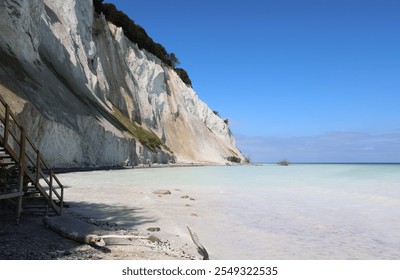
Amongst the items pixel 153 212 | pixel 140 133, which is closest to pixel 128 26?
pixel 140 133

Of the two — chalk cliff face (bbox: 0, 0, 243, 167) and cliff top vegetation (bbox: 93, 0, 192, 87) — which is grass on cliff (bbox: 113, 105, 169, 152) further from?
cliff top vegetation (bbox: 93, 0, 192, 87)

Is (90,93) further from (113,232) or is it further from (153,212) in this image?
(113,232)

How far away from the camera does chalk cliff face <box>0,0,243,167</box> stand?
3189 cm

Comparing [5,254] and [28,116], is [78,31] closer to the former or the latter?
[28,116]

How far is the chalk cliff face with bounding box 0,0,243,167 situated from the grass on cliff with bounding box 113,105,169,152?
22 centimetres

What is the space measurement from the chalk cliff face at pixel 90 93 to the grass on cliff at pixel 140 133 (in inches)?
8.8

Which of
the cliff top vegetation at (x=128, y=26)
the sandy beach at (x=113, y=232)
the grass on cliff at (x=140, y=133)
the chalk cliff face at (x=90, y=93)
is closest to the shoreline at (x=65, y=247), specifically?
the sandy beach at (x=113, y=232)

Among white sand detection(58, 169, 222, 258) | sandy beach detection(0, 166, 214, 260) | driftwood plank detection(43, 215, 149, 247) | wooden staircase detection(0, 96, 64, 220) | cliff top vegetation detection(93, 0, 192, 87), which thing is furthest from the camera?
cliff top vegetation detection(93, 0, 192, 87)

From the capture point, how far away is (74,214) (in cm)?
1105

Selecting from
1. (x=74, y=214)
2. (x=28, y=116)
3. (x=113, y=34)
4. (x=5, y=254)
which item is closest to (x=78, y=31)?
(x=113, y=34)

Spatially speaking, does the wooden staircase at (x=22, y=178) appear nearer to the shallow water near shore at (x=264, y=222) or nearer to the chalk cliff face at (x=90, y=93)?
the shallow water near shore at (x=264, y=222)

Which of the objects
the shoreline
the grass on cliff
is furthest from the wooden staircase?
the grass on cliff

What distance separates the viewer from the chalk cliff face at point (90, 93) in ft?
105

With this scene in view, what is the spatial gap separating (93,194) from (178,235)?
28.4 ft
